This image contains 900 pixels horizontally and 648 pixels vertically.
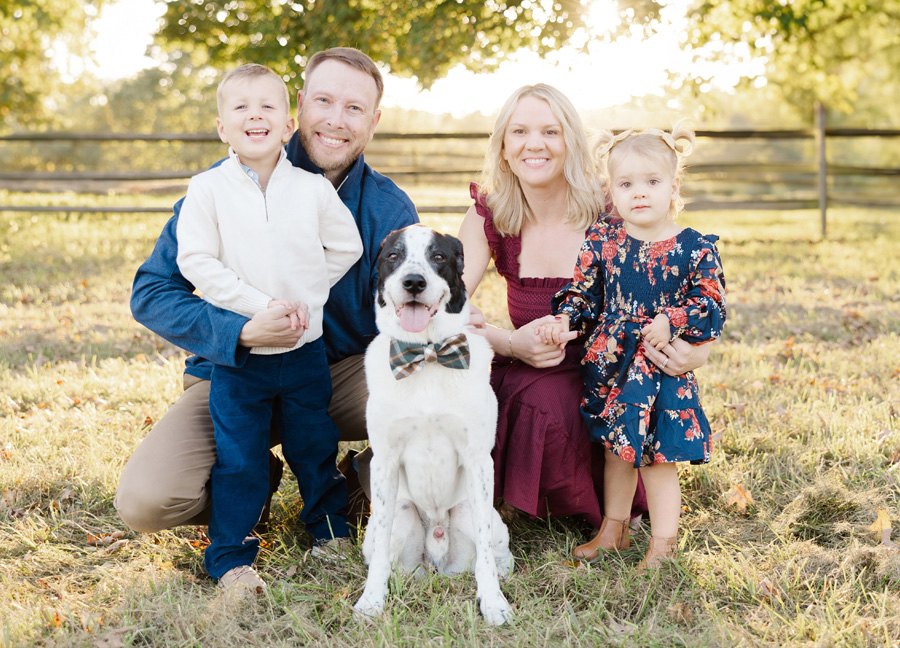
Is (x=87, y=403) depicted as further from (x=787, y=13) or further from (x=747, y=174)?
(x=747, y=174)

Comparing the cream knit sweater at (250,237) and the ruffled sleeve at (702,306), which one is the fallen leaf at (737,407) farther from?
the cream knit sweater at (250,237)

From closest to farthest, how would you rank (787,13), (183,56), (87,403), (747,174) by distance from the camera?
(87,403) → (787,13) → (747,174) → (183,56)

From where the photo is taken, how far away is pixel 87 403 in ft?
13.7

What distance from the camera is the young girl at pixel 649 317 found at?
252cm

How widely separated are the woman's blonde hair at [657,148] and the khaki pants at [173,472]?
5.89 feet

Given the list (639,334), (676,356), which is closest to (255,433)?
(639,334)

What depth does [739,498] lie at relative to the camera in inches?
117

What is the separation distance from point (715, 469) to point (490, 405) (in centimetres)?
132

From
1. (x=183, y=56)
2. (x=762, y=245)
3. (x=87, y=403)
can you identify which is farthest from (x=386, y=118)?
(x=87, y=403)

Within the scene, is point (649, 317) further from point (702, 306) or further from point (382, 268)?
point (382, 268)

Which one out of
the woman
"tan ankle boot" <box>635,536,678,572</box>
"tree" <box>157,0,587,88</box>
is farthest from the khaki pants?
"tree" <box>157,0,587,88</box>

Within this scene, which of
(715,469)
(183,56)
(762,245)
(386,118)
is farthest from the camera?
(183,56)

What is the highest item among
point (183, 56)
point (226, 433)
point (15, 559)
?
point (183, 56)

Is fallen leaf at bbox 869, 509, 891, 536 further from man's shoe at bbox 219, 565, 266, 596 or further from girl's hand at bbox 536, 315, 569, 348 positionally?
man's shoe at bbox 219, 565, 266, 596
